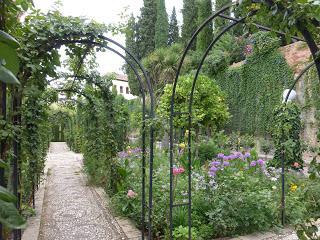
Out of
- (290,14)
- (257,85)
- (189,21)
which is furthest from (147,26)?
(290,14)

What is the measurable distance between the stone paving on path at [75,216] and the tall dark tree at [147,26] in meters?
19.2

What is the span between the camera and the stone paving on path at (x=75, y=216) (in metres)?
3.94

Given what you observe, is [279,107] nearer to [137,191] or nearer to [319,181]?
[137,191]

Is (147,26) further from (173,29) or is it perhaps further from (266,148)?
(266,148)

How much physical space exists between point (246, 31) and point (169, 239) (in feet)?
7.35

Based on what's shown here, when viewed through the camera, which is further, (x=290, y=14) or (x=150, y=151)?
(x=150, y=151)

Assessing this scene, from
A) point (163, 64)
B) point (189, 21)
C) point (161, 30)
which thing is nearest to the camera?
Answer: point (163, 64)

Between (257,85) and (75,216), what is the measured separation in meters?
9.64

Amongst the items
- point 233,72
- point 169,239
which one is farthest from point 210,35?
point 169,239

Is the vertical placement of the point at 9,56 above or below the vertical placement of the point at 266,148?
above

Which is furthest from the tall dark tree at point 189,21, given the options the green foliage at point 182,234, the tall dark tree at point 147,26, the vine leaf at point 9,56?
the vine leaf at point 9,56

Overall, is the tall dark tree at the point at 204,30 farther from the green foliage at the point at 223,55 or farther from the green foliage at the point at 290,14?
the green foliage at the point at 290,14

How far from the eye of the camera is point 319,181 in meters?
1.85

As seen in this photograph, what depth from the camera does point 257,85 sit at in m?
12.5
